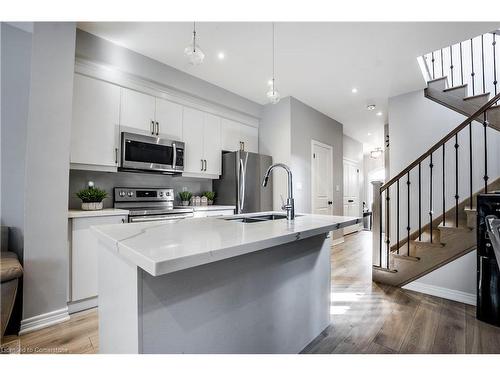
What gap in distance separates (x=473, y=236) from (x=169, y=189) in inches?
136

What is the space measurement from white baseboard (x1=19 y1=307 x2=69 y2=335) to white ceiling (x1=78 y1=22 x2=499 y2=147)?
2.60m

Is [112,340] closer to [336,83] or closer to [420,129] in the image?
[336,83]

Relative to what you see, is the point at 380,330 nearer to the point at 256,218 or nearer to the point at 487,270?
the point at 487,270

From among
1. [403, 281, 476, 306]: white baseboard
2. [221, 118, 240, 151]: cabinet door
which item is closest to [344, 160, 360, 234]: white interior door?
[403, 281, 476, 306]: white baseboard

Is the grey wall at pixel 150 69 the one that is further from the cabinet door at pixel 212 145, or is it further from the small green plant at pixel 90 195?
the small green plant at pixel 90 195

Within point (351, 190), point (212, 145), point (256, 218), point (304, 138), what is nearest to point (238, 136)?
point (212, 145)

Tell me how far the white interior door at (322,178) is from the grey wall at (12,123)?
3.93m

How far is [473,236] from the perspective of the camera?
90.3 inches

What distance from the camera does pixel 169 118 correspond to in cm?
305

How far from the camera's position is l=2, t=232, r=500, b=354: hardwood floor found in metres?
1.65

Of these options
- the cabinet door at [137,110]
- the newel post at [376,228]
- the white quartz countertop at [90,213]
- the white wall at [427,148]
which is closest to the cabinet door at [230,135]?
the cabinet door at [137,110]

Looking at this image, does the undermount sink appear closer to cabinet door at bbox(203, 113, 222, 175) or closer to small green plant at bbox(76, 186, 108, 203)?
small green plant at bbox(76, 186, 108, 203)

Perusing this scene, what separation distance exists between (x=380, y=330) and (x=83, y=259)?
103 inches

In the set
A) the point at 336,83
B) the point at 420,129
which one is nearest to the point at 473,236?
the point at 420,129
